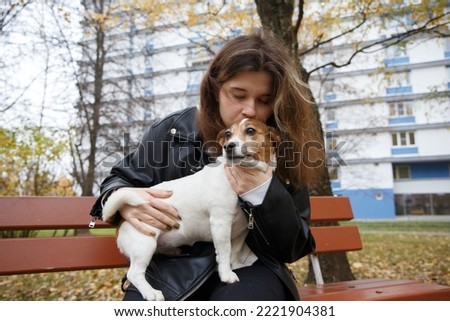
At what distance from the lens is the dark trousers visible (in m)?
1.74

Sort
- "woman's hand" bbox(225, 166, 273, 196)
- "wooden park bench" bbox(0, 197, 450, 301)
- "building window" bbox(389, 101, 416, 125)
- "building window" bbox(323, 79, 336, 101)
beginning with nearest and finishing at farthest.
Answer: "woman's hand" bbox(225, 166, 273, 196) → "wooden park bench" bbox(0, 197, 450, 301) → "building window" bbox(389, 101, 416, 125) → "building window" bbox(323, 79, 336, 101)

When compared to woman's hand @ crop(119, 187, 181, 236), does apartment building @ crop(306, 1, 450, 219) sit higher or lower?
higher

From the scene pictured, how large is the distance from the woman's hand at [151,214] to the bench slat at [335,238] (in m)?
1.55

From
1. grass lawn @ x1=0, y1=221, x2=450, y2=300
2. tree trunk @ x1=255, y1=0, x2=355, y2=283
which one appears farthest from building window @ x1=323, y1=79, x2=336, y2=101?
tree trunk @ x1=255, y1=0, x2=355, y2=283

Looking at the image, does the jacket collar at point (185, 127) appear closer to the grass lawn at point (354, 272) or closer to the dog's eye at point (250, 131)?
the dog's eye at point (250, 131)

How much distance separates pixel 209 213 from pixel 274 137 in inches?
24.7

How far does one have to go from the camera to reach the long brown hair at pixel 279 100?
205 cm

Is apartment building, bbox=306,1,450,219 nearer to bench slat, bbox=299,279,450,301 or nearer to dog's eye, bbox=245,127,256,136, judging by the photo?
bench slat, bbox=299,279,450,301

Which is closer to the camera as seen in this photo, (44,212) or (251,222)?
(251,222)

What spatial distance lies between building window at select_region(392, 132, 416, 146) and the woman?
557 inches

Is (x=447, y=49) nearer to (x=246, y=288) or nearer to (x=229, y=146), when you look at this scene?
(x=229, y=146)

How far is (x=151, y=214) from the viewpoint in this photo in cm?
183

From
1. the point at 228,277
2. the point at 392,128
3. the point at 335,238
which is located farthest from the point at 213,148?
the point at 392,128
